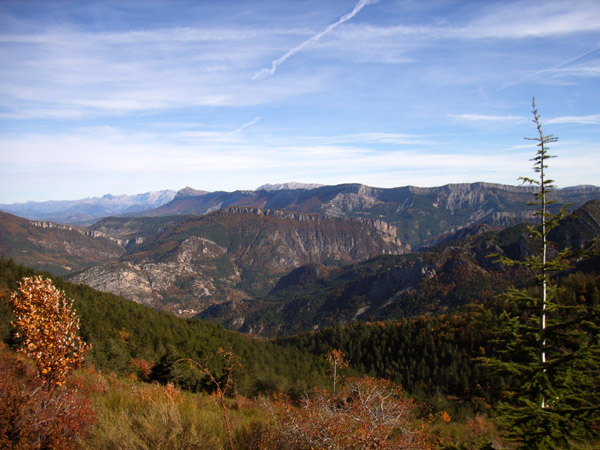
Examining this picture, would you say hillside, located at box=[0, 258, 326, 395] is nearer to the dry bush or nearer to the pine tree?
the dry bush

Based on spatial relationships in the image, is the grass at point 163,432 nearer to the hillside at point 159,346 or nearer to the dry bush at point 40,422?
the dry bush at point 40,422

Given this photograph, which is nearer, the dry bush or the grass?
the dry bush

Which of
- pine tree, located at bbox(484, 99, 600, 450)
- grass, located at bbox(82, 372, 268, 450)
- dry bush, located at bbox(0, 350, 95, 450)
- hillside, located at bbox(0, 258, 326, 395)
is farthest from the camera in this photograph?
hillside, located at bbox(0, 258, 326, 395)

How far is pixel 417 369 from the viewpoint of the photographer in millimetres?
62000

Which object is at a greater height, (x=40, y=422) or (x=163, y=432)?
(x=40, y=422)

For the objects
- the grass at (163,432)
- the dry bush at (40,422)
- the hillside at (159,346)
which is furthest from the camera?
the hillside at (159,346)

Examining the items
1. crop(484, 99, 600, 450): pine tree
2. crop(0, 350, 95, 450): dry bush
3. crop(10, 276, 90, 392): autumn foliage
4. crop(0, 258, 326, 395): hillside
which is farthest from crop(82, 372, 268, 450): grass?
crop(0, 258, 326, 395): hillside

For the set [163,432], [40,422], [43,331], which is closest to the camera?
[40,422]

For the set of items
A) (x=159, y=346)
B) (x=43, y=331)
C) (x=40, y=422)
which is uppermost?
(x=43, y=331)

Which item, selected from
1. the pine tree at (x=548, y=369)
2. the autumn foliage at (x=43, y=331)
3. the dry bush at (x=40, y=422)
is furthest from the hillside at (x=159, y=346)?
the pine tree at (x=548, y=369)

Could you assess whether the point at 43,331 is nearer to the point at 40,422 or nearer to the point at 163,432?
the point at 40,422

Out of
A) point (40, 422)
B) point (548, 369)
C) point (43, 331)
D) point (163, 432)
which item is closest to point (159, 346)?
point (43, 331)

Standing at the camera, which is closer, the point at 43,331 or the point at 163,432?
the point at 163,432

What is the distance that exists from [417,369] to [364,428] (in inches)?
2543
